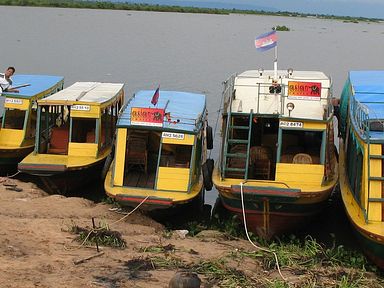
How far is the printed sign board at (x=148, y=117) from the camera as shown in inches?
507

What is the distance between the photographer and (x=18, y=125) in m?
16.2

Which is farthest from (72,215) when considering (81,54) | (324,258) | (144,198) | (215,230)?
(81,54)

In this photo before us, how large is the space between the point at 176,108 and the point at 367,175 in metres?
5.16

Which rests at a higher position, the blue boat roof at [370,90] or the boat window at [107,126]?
the blue boat roof at [370,90]

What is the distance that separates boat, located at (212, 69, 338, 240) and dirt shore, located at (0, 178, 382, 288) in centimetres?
94

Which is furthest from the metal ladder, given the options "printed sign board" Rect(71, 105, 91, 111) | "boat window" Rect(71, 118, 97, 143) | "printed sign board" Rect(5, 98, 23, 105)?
"printed sign board" Rect(5, 98, 23, 105)

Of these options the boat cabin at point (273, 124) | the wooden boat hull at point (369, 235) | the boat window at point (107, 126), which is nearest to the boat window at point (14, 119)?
the boat window at point (107, 126)

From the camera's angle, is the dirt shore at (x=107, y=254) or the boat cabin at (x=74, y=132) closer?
the dirt shore at (x=107, y=254)

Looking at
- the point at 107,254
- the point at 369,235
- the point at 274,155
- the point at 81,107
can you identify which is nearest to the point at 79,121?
the point at 81,107

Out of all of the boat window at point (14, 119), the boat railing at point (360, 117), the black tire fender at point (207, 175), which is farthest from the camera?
the boat window at point (14, 119)

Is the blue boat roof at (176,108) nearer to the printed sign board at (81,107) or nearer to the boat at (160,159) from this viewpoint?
the boat at (160,159)

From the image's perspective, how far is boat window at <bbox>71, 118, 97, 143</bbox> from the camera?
15133mm

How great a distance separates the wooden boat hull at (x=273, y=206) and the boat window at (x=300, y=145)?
1230mm

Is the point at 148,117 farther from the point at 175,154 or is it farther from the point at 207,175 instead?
the point at 207,175
